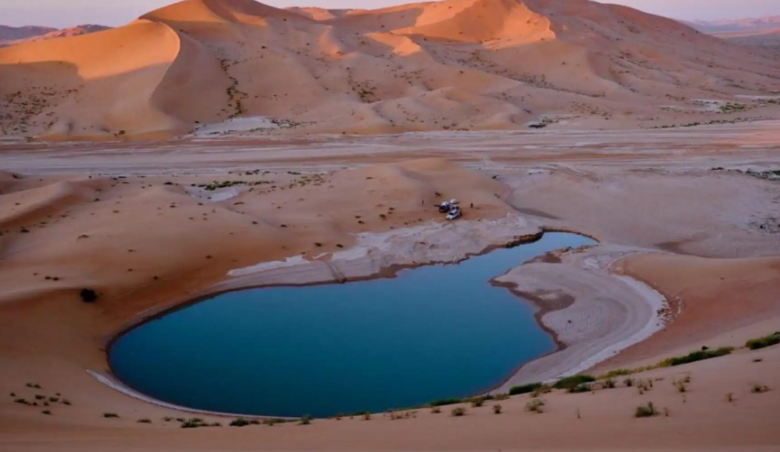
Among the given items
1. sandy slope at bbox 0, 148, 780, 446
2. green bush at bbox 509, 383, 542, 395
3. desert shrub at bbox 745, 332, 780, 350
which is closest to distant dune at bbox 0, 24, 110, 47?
sandy slope at bbox 0, 148, 780, 446

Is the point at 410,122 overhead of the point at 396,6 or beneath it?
beneath

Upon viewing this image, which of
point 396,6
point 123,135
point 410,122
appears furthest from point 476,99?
point 396,6

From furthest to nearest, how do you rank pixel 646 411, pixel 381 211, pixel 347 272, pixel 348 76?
1. pixel 348 76
2. pixel 381 211
3. pixel 347 272
4. pixel 646 411

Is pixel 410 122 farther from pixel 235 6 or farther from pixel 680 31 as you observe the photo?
pixel 680 31

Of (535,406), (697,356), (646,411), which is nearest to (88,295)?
(535,406)

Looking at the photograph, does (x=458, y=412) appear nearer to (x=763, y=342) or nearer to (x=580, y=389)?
(x=580, y=389)

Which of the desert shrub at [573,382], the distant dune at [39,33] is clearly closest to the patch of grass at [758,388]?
the desert shrub at [573,382]

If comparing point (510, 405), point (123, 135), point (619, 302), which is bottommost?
point (123, 135)
